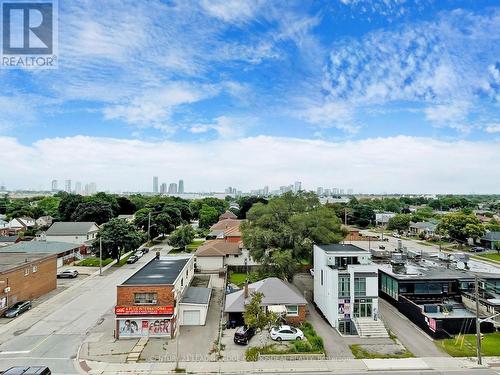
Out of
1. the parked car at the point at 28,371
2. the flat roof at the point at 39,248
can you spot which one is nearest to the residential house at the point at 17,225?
the flat roof at the point at 39,248

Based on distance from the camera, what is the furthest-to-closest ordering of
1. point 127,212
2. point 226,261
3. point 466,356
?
point 127,212
point 226,261
point 466,356

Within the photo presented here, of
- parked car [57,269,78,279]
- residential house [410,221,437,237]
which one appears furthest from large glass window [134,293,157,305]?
residential house [410,221,437,237]

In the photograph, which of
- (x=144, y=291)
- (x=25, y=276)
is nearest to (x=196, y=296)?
(x=144, y=291)

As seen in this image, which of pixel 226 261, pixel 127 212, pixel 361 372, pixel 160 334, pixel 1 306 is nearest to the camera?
pixel 361 372

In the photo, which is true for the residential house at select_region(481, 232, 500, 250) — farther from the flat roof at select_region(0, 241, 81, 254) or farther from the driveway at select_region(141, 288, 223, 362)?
the flat roof at select_region(0, 241, 81, 254)

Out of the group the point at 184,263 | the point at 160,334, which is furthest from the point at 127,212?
the point at 160,334

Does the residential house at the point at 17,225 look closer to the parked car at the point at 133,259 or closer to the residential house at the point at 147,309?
the parked car at the point at 133,259

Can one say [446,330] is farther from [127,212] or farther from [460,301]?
[127,212]
